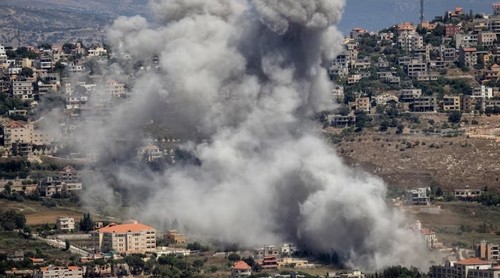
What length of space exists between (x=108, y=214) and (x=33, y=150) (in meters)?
9.84

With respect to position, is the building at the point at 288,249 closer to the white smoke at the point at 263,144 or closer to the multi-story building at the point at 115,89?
the white smoke at the point at 263,144

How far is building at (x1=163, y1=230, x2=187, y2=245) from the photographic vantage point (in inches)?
2628

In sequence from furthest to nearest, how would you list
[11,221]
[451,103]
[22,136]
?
[451,103], [22,136], [11,221]

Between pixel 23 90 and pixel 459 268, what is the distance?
37.3m

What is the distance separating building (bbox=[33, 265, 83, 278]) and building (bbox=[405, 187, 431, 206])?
1260 cm

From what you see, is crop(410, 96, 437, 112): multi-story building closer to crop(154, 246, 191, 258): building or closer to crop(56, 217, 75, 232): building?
crop(56, 217, 75, 232): building

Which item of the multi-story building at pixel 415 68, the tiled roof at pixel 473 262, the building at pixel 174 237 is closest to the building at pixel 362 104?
the multi-story building at pixel 415 68

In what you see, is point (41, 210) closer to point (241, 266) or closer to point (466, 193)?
point (241, 266)

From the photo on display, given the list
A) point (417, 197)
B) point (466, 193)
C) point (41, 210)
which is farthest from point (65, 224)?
point (466, 193)

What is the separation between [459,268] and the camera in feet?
188

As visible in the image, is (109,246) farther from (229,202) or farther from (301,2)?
(301,2)

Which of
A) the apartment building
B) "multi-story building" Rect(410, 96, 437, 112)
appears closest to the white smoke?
the apartment building

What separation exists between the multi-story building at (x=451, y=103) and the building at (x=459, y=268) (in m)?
27.0

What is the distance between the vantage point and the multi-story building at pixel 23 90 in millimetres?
90938
